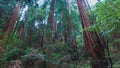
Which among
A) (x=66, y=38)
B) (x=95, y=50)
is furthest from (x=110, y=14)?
(x=66, y=38)

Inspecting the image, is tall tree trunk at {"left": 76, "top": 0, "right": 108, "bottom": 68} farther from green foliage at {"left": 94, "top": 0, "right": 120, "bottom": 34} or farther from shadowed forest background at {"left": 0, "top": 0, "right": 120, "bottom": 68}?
green foliage at {"left": 94, "top": 0, "right": 120, "bottom": 34}

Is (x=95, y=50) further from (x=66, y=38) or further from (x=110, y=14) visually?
(x=66, y=38)

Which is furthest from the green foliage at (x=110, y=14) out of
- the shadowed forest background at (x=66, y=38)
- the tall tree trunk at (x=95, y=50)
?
the tall tree trunk at (x=95, y=50)

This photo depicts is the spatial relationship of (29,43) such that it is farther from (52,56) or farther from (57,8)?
(57,8)

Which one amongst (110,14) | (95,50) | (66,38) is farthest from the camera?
(66,38)

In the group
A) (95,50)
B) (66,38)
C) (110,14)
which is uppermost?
(110,14)

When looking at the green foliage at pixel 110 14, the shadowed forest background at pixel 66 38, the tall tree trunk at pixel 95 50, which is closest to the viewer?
the green foliage at pixel 110 14

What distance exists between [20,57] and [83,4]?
3.04 metres

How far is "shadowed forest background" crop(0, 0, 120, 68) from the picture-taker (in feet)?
14.1

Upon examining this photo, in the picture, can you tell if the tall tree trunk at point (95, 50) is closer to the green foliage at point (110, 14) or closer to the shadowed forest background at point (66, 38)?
the shadowed forest background at point (66, 38)

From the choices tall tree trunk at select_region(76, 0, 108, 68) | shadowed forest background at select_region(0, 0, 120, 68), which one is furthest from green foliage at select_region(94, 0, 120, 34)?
tall tree trunk at select_region(76, 0, 108, 68)

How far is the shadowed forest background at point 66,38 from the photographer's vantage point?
4.31 m

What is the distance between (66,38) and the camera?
11.0 m

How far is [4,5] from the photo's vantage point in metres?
9.20
